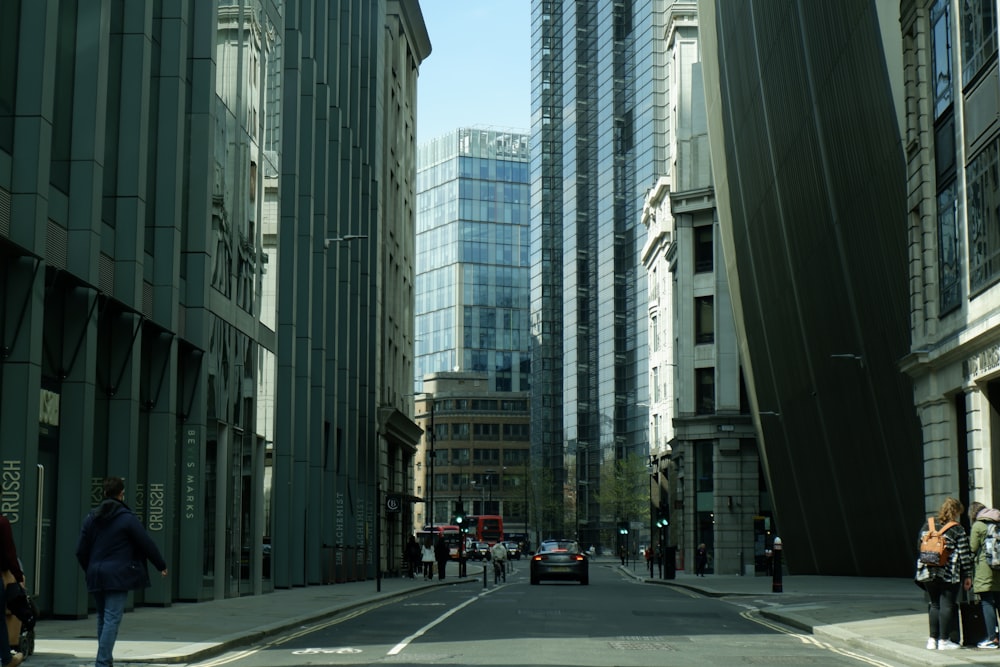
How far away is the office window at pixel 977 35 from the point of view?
2438 centimetres

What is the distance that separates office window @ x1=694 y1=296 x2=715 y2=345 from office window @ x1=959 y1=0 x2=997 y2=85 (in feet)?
137

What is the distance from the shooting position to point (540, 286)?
→ 152625mm

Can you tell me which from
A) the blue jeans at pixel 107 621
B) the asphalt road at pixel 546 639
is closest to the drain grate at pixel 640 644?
the asphalt road at pixel 546 639

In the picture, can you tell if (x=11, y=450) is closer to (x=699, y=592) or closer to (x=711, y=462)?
(x=699, y=592)

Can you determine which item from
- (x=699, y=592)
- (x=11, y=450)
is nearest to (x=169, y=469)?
(x=11, y=450)

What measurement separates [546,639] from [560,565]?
987 inches

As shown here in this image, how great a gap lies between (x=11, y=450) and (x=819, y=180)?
1044 inches

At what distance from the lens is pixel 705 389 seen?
67.8m

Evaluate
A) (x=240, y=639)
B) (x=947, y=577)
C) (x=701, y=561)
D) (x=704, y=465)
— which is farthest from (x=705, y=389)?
(x=240, y=639)

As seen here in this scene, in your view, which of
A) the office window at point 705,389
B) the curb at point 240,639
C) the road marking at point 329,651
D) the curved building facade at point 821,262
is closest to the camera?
the curb at point 240,639

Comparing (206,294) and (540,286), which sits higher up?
(540,286)

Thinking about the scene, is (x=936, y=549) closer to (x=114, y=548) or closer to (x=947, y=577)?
(x=947, y=577)

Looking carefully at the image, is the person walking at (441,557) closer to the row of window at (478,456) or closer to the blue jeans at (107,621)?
the blue jeans at (107,621)

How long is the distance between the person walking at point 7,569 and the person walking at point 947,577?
10.2 meters
